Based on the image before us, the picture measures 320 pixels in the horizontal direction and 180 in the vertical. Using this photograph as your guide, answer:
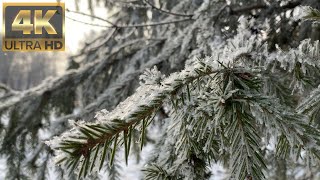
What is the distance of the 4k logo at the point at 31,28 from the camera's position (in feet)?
7.46

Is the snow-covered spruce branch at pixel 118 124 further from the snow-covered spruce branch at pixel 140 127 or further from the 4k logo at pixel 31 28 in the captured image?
the 4k logo at pixel 31 28

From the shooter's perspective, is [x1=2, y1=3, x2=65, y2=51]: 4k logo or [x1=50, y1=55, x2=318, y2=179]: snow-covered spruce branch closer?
[x1=50, y1=55, x2=318, y2=179]: snow-covered spruce branch

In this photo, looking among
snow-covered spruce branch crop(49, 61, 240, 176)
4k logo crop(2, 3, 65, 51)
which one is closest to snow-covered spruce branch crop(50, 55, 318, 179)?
snow-covered spruce branch crop(49, 61, 240, 176)

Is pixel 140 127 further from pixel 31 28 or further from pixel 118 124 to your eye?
pixel 31 28

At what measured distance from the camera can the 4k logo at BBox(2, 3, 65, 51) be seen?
2.27m

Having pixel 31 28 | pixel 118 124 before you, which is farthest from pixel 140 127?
pixel 31 28

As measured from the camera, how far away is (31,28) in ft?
7.59

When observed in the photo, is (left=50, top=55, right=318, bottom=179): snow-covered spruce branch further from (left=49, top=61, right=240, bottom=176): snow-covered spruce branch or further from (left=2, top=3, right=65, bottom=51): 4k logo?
(left=2, top=3, right=65, bottom=51): 4k logo

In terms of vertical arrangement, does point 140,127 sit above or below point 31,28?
below

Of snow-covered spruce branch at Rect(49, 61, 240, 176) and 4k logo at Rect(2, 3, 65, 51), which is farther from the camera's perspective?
4k logo at Rect(2, 3, 65, 51)

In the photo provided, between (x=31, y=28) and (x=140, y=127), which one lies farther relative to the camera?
(x=31, y=28)

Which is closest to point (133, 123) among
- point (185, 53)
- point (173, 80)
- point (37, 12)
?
point (173, 80)

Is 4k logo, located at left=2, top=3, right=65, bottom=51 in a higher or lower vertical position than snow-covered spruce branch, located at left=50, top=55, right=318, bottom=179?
higher

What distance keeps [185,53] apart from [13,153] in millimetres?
1130
